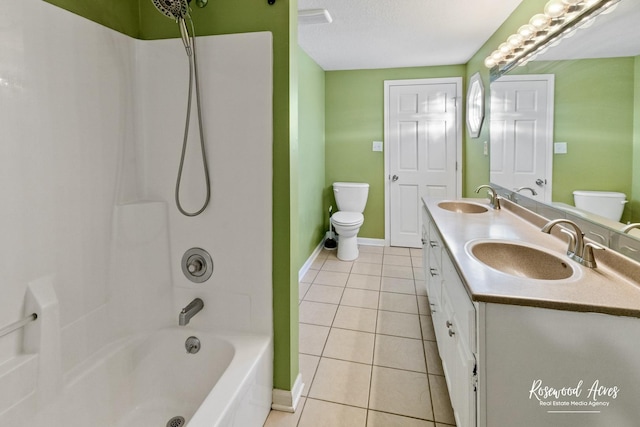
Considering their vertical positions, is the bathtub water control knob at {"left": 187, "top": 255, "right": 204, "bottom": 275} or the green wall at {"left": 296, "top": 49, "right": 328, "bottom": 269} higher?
the green wall at {"left": 296, "top": 49, "right": 328, "bottom": 269}

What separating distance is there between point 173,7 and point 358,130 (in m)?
3.05

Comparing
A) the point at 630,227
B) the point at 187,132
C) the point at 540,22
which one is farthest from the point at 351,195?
the point at 630,227

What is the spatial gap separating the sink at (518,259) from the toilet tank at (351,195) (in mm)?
2586

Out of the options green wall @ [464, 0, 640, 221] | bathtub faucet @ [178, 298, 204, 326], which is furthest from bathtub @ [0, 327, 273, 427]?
green wall @ [464, 0, 640, 221]

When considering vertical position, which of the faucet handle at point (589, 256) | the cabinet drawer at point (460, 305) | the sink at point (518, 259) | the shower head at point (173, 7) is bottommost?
the cabinet drawer at point (460, 305)

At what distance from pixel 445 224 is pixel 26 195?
1.82m

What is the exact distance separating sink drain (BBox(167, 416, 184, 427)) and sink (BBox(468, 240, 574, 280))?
1.41 meters

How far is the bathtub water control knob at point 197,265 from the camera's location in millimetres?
1587

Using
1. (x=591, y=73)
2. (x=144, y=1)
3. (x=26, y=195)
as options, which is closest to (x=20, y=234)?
(x=26, y=195)

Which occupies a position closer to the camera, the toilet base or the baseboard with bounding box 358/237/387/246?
the toilet base

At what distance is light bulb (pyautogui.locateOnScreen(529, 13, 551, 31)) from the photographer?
1.80 meters

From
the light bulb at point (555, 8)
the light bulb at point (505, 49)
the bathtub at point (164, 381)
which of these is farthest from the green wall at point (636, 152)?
the bathtub at point (164, 381)

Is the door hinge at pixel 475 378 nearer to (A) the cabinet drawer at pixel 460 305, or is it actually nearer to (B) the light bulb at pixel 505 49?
(A) the cabinet drawer at pixel 460 305

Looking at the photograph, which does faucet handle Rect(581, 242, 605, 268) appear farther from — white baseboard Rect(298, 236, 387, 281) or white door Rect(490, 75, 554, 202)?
white baseboard Rect(298, 236, 387, 281)
